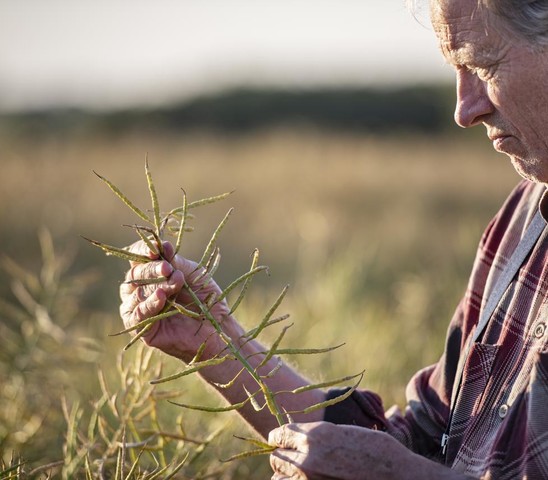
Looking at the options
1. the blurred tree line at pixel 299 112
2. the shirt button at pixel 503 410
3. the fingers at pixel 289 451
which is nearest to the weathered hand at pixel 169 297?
the fingers at pixel 289 451

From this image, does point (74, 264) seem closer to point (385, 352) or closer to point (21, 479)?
point (385, 352)

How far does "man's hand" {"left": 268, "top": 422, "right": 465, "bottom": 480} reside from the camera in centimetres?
153

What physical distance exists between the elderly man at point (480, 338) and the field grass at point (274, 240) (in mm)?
592

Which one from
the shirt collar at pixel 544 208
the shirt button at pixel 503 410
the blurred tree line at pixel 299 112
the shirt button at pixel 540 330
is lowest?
the blurred tree line at pixel 299 112

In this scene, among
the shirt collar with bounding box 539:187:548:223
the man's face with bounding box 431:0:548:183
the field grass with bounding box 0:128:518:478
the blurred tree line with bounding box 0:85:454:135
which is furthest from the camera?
the blurred tree line with bounding box 0:85:454:135

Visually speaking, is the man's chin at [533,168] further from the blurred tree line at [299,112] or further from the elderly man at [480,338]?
the blurred tree line at [299,112]

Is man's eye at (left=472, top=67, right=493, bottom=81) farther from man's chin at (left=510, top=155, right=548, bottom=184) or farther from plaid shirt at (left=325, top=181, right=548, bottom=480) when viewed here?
plaid shirt at (left=325, top=181, right=548, bottom=480)

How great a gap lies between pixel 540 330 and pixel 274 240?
662 cm

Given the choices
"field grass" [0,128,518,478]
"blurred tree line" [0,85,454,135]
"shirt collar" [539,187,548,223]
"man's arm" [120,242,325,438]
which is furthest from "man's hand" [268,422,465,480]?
"blurred tree line" [0,85,454,135]

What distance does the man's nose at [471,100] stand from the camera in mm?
1734

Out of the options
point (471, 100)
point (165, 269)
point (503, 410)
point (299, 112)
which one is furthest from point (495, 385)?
point (299, 112)

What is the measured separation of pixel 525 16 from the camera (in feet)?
5.39

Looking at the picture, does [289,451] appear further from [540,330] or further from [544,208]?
[544,208]

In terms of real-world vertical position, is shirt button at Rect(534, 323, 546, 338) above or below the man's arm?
above
